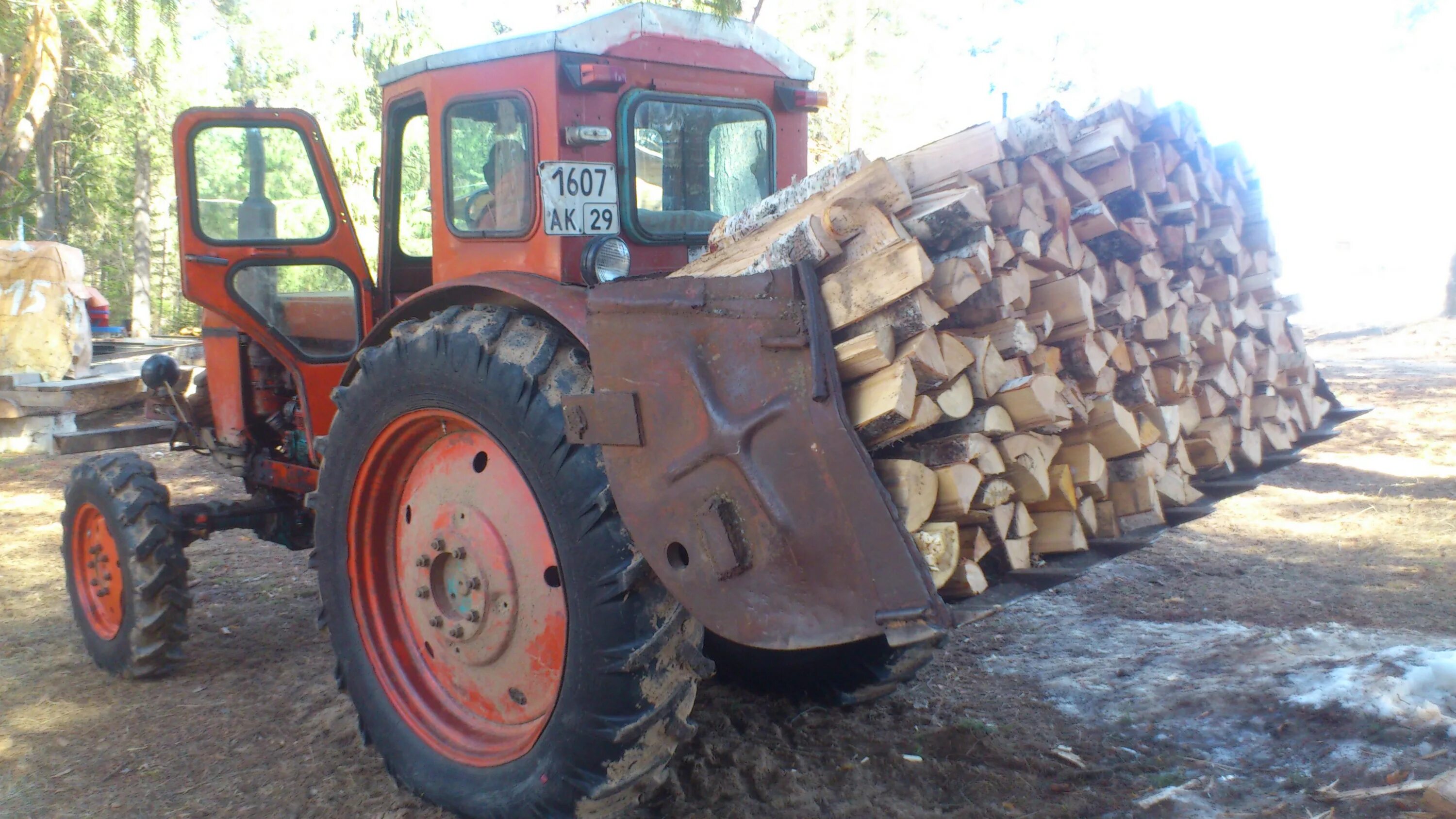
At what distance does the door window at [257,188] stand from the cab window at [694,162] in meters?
1.83

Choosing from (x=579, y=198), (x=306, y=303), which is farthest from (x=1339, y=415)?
(x=306, y=303)

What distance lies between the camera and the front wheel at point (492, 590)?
8.14 feet

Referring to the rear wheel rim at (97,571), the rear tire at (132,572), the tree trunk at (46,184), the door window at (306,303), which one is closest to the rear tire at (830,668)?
the door window at (306,303)

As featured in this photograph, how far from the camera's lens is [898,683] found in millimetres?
3541

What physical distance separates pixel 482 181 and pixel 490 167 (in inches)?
2.4

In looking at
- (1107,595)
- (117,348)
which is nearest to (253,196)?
(1107,595)

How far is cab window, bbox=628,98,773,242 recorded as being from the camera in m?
3.38

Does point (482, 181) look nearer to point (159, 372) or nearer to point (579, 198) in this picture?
point (579, 198)

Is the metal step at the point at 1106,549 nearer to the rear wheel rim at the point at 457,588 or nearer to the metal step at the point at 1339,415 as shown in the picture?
the metal step at the point at 1339,415

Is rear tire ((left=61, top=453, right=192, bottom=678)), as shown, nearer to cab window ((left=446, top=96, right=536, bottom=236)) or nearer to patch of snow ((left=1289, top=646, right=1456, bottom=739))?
cab window ((left=446, top=96, right=536, bottom=236))

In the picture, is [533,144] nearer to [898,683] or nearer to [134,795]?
[898,683]

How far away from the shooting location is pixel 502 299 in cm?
296

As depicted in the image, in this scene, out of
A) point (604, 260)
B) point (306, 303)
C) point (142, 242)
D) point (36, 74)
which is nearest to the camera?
point (604, 260)

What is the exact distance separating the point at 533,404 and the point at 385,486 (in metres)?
0.99
